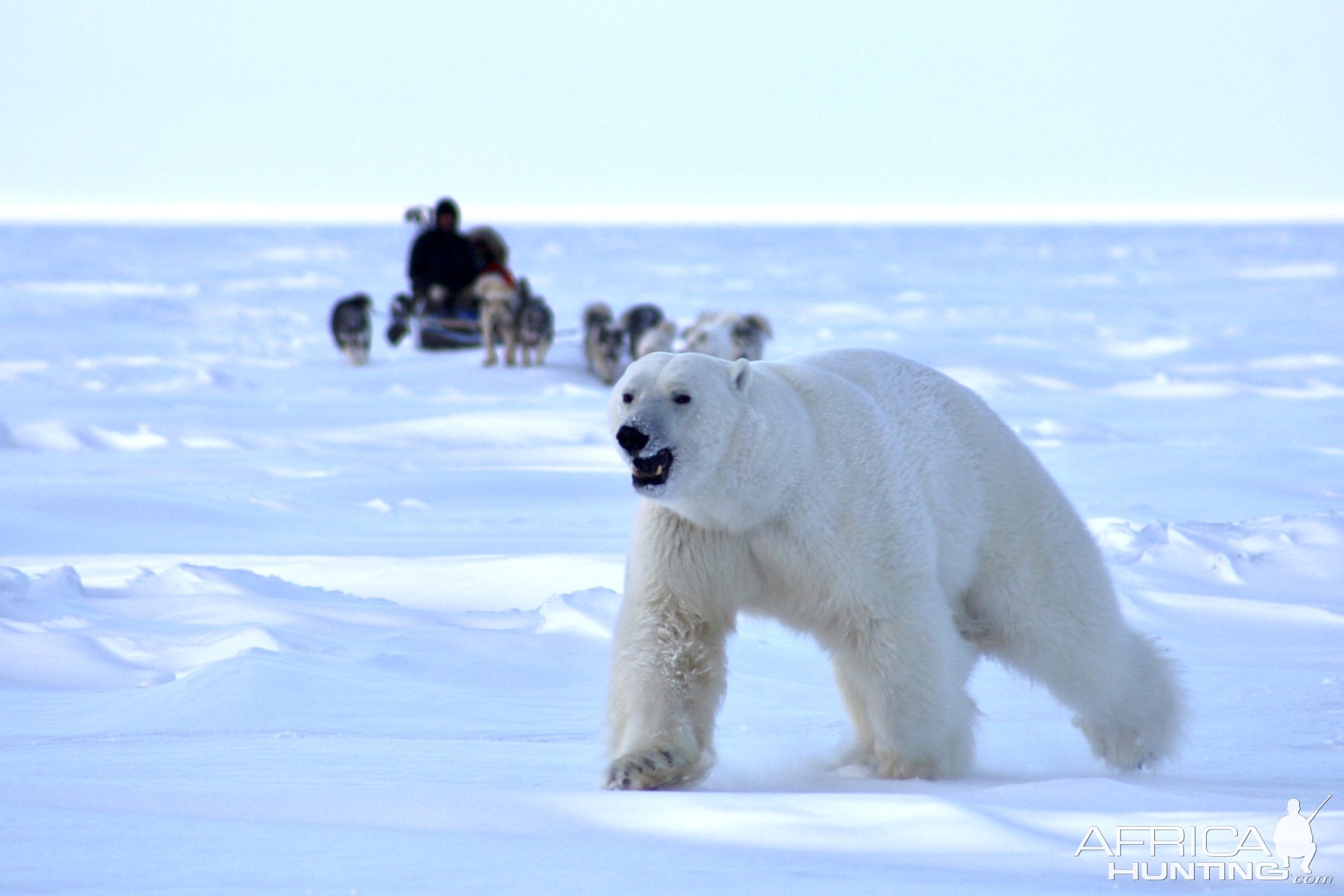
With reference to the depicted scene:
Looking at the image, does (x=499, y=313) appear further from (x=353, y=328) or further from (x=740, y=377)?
(x=740, y=377)

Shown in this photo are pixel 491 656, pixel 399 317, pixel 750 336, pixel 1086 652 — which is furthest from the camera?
pixel 399 317

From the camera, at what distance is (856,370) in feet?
10.3

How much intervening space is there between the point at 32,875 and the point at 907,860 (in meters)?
1.06

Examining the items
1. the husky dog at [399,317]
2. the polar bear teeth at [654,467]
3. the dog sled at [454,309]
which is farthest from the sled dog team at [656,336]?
the polar bear teeth at [654,467]

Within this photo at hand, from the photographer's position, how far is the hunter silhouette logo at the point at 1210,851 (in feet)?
6.21

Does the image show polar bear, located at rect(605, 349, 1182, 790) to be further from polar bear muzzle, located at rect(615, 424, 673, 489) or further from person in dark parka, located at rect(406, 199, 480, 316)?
person in dark parka, located at rect(406, 199, 480, 316)

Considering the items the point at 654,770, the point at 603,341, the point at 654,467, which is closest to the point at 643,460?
the point at 654,467

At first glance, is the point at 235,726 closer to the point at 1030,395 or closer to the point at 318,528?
the point at 318,528

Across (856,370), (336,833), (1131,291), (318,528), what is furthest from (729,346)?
(1131,291)

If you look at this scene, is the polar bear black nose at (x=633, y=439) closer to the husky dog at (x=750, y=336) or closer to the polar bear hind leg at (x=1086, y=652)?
the polar bear hind leg at (x=1086, y=652)

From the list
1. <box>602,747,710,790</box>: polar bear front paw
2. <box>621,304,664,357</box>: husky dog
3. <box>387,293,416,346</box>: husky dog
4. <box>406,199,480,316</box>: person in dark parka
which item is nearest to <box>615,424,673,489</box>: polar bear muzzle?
<box>602,747,710,790</box>: polar bear front paw

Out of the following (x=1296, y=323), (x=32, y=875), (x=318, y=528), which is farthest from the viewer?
(x=1296, y=323)

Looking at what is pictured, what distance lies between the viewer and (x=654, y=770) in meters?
2.55

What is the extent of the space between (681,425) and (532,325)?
30.6ft
